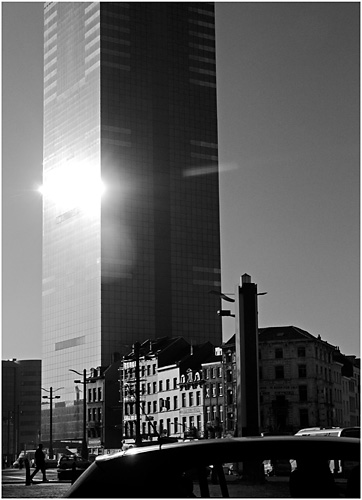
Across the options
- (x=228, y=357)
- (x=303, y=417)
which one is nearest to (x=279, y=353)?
(x=228, y=357)

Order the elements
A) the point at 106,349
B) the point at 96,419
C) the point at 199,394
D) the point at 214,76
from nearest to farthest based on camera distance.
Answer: the point at 199,394 → the point at 96,419 → the point at 106,349 → the point at 214,76

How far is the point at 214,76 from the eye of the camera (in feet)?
638

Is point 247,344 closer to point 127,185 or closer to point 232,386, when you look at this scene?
point 232,386

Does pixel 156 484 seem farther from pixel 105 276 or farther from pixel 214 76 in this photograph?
pixel 214 76

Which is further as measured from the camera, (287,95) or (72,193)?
(72,193)

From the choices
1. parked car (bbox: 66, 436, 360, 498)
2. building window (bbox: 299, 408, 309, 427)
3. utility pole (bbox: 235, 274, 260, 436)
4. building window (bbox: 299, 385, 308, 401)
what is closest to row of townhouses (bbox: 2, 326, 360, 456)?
building window (bbox: 299, 385, 308, 401)

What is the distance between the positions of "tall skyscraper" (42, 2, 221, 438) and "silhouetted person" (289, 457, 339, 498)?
492ft

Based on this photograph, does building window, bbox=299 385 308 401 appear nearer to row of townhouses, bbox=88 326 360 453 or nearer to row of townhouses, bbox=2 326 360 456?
row of townhouses, bbox=2 326 360 456

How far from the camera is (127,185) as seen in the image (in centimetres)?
17662

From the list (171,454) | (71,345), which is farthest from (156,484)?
(71,345)

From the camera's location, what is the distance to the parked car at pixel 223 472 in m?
5.80

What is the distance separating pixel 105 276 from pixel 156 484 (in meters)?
160

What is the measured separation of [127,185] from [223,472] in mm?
171602

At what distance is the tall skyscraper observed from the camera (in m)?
167
